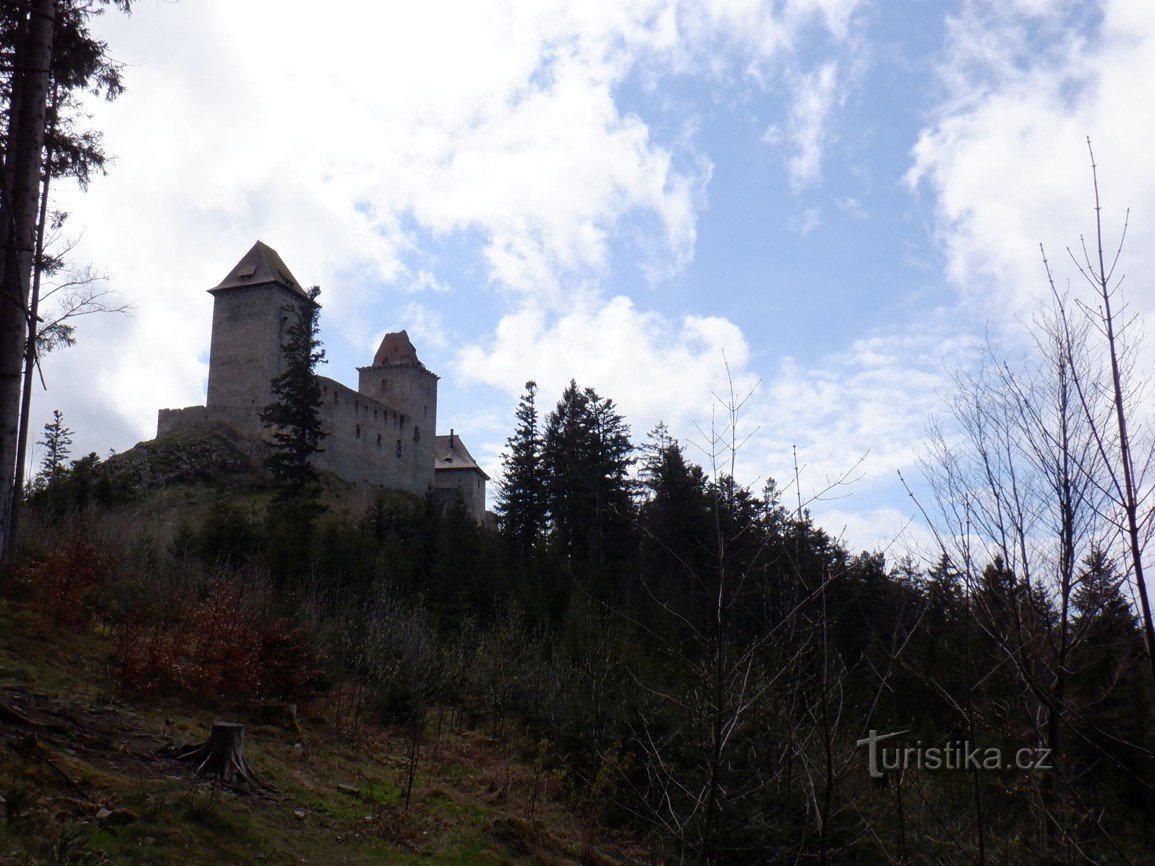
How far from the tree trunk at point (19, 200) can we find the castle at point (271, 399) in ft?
120

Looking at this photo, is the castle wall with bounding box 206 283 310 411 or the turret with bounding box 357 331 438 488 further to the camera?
the turret with bounding box 357 331 438 488

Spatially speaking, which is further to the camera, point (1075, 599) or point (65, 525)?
point (65, 525)

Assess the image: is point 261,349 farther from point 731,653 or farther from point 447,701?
point 731,653

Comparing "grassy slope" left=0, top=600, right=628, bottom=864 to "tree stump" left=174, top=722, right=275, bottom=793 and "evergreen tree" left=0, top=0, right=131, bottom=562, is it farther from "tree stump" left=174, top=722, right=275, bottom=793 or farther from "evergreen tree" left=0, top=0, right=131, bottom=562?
"evergreen tree" left=0, top=0, right=131, bottom=562

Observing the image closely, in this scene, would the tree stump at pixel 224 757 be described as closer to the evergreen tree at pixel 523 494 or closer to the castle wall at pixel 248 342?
the evergreen tree at pixel 523 494

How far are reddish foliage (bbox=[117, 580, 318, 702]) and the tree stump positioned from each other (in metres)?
3.03

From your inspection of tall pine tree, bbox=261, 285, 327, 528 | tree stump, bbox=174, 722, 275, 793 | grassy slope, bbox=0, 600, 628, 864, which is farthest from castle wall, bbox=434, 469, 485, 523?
tree stump, bbox=174, 722, 275, 793

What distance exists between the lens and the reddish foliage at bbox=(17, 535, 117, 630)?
536 inches

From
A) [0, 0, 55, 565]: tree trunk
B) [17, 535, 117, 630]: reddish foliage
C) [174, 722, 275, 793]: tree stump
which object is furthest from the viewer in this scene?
[17, 535, 117, 630]: reddish foliage

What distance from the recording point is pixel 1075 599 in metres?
8.12

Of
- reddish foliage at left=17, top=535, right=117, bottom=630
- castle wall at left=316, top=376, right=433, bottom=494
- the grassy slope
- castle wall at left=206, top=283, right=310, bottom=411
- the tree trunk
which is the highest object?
castle wall at left=206, top=283, right=310, bottom=411

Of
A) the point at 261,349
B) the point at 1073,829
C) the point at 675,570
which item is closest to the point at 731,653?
the point at 1073,829

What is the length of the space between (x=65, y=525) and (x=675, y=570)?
77.0 ft

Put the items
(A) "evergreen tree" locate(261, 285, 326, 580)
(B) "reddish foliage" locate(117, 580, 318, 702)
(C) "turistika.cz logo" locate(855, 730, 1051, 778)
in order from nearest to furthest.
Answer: (C) "turistika.cz logo" locate(855, 730, 1051, 778)
(B) "reddish foliage" locate(117, 580, 318, 702)
(A) "evergreen tree" locate(261, 285, 326, 580)
